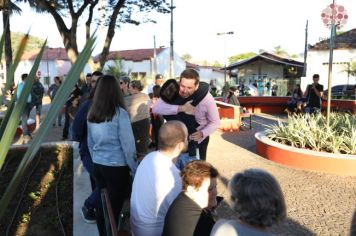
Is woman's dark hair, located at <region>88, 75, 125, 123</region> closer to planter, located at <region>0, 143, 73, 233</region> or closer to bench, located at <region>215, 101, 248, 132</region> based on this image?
planter, located at <region>0, 143, 73, 233</region>

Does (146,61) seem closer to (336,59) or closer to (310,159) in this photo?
(336,59)

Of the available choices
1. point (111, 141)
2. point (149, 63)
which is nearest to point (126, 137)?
point (111, 141)

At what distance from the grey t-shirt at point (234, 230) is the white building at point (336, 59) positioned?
31972 mm

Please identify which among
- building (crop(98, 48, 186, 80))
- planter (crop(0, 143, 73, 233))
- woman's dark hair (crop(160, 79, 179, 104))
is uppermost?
building (crop(98, 48, 186, 80))

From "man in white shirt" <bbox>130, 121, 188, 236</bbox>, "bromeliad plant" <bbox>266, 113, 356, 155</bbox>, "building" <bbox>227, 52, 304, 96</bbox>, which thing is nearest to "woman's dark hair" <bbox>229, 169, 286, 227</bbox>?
"man in white shirt" <bbox>130, 121, 188, 236</bbox>

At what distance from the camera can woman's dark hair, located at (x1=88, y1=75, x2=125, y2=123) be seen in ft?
11.8

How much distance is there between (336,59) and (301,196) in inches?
1148

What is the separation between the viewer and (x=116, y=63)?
37.5 metres

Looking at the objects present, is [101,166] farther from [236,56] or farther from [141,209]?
[236,56]

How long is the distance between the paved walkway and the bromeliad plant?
629 mm

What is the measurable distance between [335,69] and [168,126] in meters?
32.9

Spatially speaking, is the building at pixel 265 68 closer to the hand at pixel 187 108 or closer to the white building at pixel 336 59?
the white building at pixel 336 59

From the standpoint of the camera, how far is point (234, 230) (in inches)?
78.2

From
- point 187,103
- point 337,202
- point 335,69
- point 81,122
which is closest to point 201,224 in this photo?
point 187,103
